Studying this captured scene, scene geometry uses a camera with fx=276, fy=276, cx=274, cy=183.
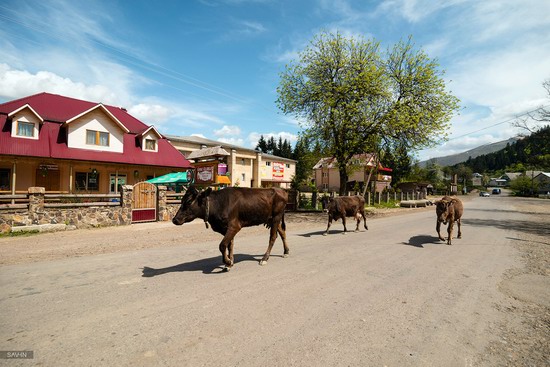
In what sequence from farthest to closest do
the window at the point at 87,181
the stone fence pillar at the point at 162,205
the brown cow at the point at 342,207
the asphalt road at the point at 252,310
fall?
1. the window at the point at 87,181
2. the stone fence pillar at the point at 162,205
3. the brown cow at the point at 342,207
4. the asphalt road at the point at 252,310

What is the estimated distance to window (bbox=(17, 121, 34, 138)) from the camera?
2022 centimetres

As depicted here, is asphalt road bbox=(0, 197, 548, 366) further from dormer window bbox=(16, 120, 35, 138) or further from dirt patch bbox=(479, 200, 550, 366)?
dormer window bbox=(16, 120, 35, 138)

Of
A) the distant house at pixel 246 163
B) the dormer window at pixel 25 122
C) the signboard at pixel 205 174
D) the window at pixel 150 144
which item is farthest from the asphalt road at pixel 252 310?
the distant house at pixel 246 163

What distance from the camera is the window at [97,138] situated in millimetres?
23258

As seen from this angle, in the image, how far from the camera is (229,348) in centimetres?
324

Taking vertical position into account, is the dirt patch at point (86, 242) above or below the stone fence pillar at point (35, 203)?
below

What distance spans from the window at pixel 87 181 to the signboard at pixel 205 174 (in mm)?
9180

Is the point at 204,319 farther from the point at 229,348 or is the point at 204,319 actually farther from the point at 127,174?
the point at 127,174

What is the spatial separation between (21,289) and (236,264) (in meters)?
4.19

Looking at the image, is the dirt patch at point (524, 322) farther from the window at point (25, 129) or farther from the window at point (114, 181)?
the window at point (25, 129)

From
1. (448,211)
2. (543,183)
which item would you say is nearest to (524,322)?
(448,211)

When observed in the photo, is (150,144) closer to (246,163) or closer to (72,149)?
(72,149)

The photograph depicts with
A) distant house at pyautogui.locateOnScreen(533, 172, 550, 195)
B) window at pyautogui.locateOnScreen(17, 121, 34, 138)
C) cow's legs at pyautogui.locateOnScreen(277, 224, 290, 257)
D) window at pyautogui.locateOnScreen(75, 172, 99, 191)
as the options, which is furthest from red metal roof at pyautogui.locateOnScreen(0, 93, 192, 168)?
distant house at pyautogui.locateOnScreen(533, 172, 550, 195)

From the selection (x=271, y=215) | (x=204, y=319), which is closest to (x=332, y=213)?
(x=271, y=215)
